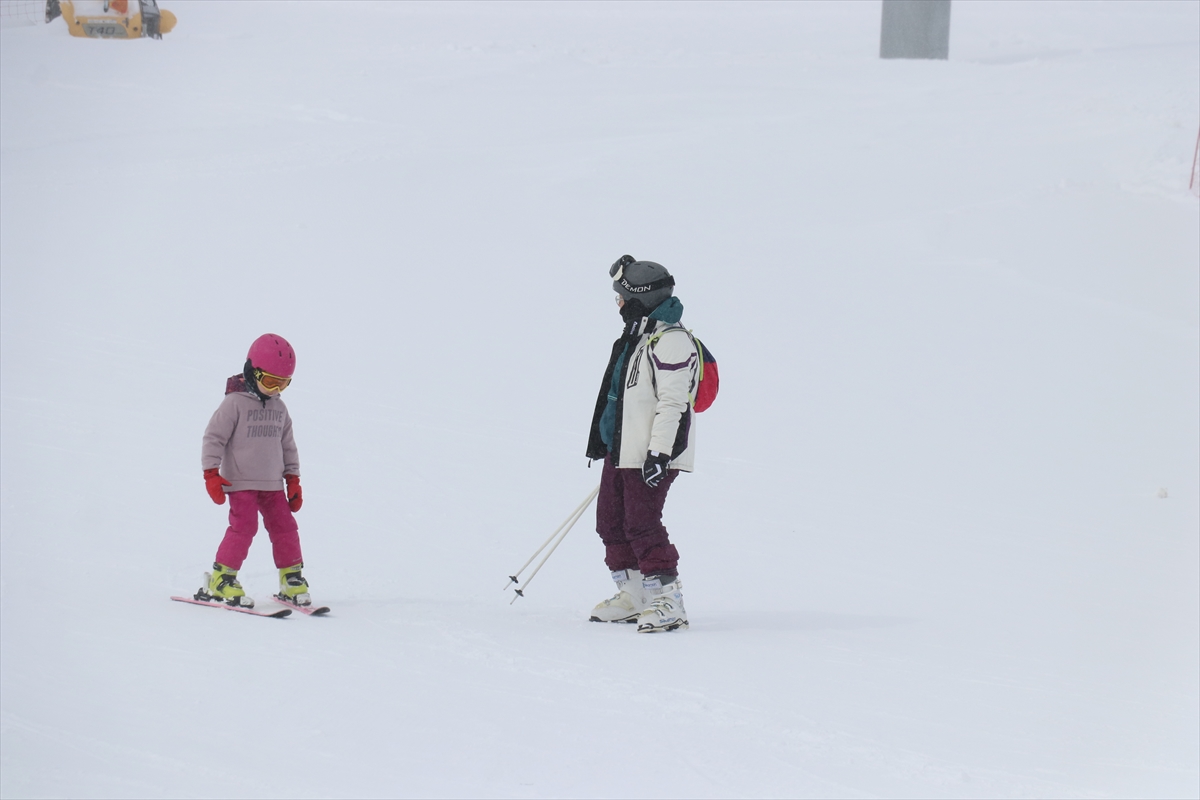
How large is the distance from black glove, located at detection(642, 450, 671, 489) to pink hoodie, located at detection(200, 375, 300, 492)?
1570mm

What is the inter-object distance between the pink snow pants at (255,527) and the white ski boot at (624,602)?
137 centimetres

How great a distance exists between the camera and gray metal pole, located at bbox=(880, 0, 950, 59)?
23.1m

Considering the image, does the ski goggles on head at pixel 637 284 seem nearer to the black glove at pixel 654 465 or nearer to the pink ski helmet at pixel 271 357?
the black glove at pixel 654 465

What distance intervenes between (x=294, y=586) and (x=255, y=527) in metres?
0.31

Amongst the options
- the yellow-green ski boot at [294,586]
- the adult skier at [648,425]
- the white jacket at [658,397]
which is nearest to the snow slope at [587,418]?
the yellow-green ski boot at [294,586]

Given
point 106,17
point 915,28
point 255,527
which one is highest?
point 915,28

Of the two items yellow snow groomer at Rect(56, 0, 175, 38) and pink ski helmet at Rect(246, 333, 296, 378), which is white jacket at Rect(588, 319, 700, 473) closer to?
pink ski helmet at Rect(246, 333, 296, 378)

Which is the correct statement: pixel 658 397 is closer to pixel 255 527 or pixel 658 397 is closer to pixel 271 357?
pixel 271 357

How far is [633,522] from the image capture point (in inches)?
202

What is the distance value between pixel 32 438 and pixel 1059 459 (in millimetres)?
7025

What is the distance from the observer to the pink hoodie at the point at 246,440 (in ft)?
16.1

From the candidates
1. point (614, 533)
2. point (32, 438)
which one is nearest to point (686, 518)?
point (614, 533)

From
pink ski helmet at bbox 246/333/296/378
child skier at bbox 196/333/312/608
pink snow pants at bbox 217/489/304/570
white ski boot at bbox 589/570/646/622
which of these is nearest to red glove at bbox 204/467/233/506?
child skier at bbox 196/333/312/608

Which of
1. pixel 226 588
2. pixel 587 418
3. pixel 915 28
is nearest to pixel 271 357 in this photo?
pixel 226 588
